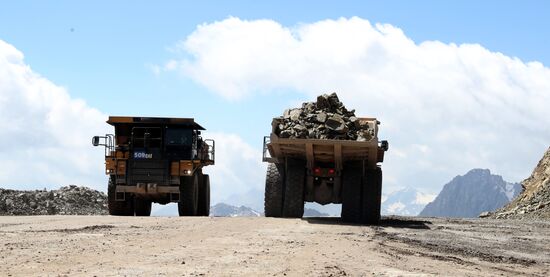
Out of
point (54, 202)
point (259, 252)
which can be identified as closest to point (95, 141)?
point (54, 202)

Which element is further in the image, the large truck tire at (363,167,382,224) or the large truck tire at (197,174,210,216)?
the large truck tire at (197,174,210,216)

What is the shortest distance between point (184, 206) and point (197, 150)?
199 centimetres

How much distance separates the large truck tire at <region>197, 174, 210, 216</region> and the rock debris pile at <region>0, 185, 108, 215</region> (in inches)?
268

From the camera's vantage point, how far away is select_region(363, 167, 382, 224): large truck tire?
18.7 m

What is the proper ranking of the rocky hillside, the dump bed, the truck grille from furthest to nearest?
the rocky hillside
the truck grille
the dump bed

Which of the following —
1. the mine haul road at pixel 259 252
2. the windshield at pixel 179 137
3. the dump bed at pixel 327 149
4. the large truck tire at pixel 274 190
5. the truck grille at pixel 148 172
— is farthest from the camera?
the windshield at pixel 179 137

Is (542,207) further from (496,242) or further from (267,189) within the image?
(496,242)

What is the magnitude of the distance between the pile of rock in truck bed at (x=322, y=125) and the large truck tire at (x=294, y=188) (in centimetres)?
126

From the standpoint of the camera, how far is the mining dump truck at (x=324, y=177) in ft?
60.4

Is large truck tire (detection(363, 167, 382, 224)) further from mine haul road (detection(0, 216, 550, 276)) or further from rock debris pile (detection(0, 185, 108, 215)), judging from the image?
rock debris pile (detection(0, 185, 108, 215))

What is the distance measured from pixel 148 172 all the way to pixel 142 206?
242 centimetres

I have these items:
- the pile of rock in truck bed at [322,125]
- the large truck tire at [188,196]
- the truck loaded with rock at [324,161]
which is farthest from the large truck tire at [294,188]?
the large truck tire at [188,196]

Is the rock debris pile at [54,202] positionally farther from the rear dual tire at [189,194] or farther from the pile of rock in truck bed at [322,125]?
the pile of rock in truck bed at [322,125]

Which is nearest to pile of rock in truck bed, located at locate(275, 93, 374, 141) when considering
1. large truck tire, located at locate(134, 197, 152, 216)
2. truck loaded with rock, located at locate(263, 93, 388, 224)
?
truck loaded with rock, located at locate(263, 93, 388, 224)
